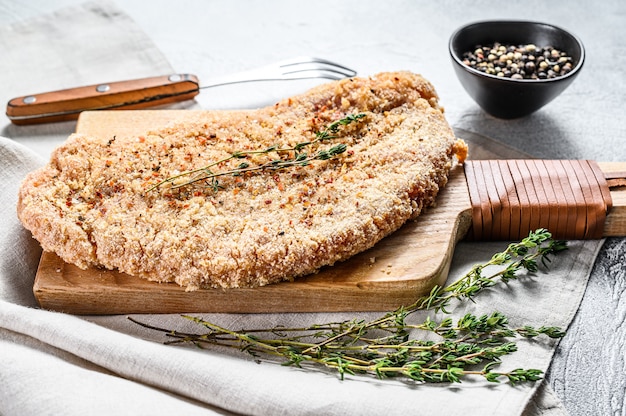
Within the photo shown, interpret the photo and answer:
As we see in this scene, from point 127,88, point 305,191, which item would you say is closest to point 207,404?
point 305,191

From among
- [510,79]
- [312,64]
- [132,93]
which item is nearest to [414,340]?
[510,79]

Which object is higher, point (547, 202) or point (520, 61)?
point (520, 61)

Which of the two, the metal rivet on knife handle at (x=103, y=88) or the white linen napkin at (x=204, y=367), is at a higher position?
the metal rivet on knife handle at (x=103, y=88)

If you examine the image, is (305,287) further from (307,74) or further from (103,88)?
(103,88)

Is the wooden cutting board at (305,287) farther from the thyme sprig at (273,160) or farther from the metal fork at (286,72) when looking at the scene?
the metal fork at (286,72)

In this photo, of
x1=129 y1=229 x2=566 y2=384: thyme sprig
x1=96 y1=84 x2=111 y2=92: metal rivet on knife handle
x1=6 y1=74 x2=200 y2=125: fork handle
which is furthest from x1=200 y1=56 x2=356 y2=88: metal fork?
x1=129 y1=229 x2=566 y2=384: thyme sprig

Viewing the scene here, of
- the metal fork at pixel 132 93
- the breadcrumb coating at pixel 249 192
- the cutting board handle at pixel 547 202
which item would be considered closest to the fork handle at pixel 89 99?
the metal fork at pixel 132 93

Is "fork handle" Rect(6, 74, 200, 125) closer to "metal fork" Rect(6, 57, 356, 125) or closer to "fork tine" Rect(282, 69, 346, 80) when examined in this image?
"metal fork" Rect(6, 57, 356, 125)
